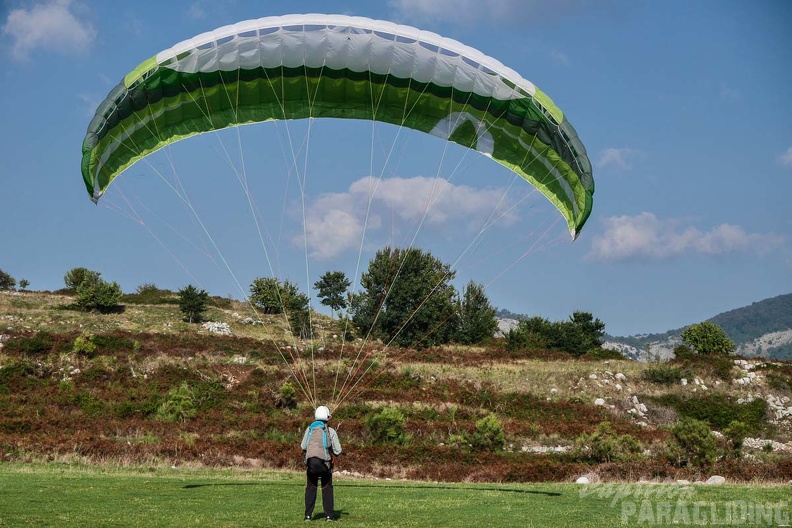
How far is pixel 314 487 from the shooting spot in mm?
10523

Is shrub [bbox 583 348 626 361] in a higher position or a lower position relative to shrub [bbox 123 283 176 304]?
lower

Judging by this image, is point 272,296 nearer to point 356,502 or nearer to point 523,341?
point 523,341

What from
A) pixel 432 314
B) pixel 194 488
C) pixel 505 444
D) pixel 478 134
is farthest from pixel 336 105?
pixel 432 314

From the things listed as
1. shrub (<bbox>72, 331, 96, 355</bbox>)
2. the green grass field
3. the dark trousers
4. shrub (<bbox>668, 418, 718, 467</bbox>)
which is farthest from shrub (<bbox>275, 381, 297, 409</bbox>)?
the dark trousers

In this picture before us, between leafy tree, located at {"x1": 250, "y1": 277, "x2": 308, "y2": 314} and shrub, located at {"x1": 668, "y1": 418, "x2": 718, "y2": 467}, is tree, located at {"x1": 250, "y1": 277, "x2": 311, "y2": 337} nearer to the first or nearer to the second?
leafy tree, located at {"x1": 250, "y1": 277, "x2": 308, "y2": 314}

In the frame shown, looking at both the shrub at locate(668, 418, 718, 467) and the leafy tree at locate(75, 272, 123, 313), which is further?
the leafy tree at locate(75, 272, 123, 313)

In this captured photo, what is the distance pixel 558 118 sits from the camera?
51.0 ft

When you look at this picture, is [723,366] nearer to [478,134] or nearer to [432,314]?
[432,314]

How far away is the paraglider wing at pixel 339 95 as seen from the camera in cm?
1523

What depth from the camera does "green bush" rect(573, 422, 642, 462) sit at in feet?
74.8

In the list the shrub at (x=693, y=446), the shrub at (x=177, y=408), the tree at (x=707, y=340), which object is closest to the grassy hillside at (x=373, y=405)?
the shrub at (x=177, y=408)

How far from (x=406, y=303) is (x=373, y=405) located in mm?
19686

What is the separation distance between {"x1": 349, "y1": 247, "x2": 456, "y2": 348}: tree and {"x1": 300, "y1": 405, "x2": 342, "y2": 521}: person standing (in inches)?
1445

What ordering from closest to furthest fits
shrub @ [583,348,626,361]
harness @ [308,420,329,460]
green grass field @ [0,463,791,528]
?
green grass field @ [0,463,791,528] < harness @ [308,420,329,460] < shrub @ [583,348,626,361]
